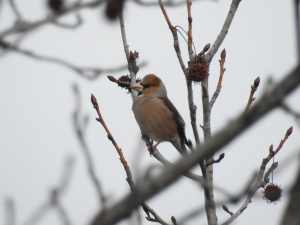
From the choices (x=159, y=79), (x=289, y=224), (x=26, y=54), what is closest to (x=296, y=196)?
(x=289, y=224)

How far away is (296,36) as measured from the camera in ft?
4.06

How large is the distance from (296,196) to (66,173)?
1.01 meters

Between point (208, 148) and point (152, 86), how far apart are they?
4911mm

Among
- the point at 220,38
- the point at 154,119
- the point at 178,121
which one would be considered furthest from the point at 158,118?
the point at 220,38

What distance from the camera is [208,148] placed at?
108 centimetres

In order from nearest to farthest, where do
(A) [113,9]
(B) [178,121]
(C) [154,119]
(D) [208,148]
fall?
(D) [208,148]
(A) [113,9]
(C) [154,119]
(B) [178,121]

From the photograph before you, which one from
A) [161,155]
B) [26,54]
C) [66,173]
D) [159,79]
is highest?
[159,79]

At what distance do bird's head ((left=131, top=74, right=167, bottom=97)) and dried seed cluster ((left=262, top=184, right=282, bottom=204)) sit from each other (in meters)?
2.51

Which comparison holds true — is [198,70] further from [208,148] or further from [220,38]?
[208,148]

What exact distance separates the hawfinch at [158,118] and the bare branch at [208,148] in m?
3.80

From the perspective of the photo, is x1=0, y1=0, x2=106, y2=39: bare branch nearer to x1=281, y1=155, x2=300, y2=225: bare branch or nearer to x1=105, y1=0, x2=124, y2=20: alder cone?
x1=105, y1=0, x2=124, y2=20: alder cone

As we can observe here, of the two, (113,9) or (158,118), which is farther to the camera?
(158,118)

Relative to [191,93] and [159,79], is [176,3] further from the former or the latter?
[159,79]

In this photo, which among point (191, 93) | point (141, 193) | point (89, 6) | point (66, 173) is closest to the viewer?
point (141, 193)
